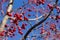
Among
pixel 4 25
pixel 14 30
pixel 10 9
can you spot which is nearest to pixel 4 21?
pixel 4 25

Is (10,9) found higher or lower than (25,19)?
higher

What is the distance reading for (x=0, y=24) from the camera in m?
5.53

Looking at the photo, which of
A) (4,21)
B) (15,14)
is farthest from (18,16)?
(4,21)

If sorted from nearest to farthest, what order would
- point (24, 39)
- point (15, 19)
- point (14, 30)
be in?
point (24, 39)
point (15, 19)
point (14, 30)

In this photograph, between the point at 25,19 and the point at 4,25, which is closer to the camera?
the point at 4,25

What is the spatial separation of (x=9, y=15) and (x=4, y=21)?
0.23 meters

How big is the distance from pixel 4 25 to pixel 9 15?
1.11 ft

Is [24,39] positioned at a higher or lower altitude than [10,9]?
lower

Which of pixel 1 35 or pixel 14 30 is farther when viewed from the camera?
pixel 14 30

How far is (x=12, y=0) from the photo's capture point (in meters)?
5.90

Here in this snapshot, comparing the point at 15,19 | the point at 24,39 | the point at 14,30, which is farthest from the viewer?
the point at 14,30

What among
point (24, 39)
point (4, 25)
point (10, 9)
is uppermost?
point (10, 9)

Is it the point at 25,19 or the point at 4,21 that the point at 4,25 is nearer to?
the point at 4,21

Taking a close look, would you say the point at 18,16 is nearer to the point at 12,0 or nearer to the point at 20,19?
the point at 20,19
